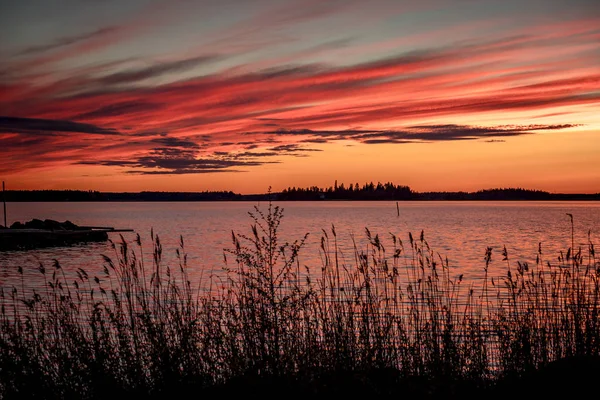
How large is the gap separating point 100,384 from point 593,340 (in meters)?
8.24

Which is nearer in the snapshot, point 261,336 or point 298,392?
point 298,392

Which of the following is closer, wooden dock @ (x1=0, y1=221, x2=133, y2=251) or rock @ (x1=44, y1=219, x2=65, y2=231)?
wooden dock @ (x1=0, y1=221, x2=133, y2=251)

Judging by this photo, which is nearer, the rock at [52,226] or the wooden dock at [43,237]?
the wooden dock at [43,237]

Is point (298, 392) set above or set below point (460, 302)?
above

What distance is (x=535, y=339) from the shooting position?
10172 mm

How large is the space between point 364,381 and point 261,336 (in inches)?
92.4

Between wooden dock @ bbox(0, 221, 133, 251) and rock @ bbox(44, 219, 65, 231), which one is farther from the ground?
rock @ bbox(44, 219, 65, 231)

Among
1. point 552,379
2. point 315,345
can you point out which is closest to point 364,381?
point 315,345

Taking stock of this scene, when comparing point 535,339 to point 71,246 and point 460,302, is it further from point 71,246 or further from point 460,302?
point 71,246

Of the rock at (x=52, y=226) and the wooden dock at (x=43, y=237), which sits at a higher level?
the rock at (x=52, y=226)

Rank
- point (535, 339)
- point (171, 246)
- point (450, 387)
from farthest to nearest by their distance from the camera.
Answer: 1. point (171, 246)
2. point (535, 339)
3. point (450, 387)

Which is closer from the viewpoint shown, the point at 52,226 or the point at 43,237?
the point at 43,237

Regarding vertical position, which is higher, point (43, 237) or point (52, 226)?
point (52, 226)

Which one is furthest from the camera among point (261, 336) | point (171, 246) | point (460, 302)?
point (171, 246)
